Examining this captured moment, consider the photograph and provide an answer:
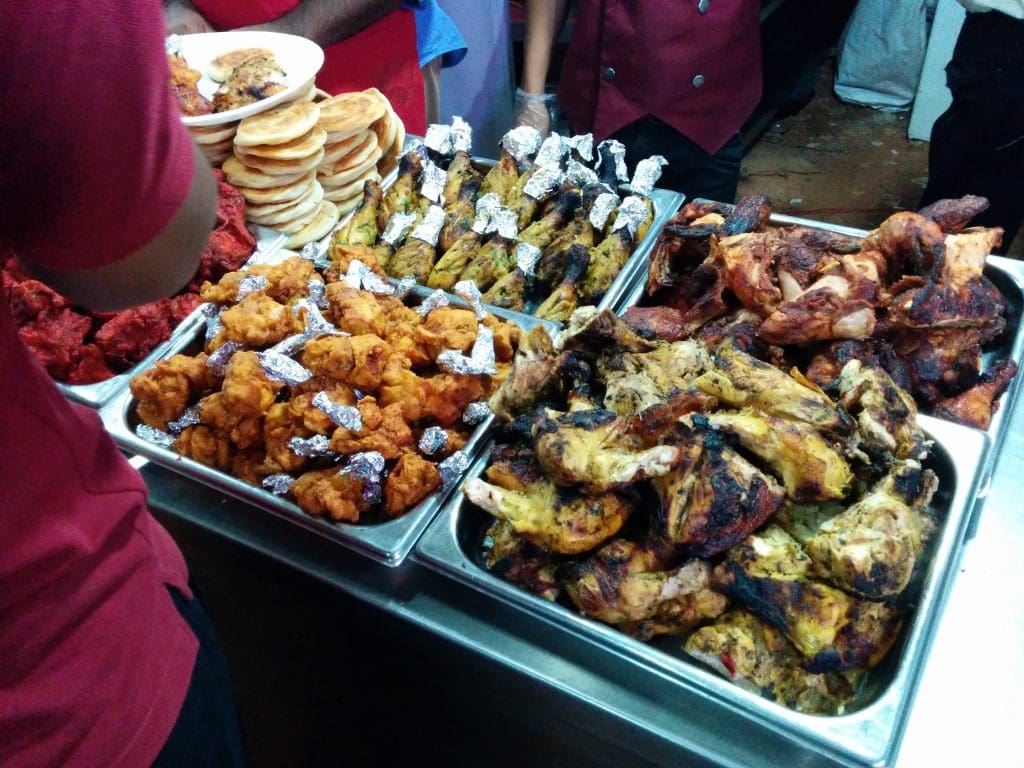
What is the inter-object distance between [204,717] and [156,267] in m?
0.88

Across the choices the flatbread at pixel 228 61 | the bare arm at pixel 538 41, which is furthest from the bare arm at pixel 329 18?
the bare arm at pixel 538 41

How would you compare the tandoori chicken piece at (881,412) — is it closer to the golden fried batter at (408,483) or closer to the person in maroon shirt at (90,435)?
the golden fried batter at (408,483)

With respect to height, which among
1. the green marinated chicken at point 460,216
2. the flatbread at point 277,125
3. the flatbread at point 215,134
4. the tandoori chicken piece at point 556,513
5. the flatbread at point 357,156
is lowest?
the green marinated chicken at point 460,216

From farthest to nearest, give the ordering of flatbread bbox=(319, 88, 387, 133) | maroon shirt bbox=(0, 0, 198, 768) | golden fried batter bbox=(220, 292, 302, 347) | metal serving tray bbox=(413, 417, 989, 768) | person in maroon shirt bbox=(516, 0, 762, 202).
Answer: person in maroon shirt bbox=(516, 0, 762, 202), flatbread bbox=(319, 88, 387, 133), golden fried batter bbox=(220, 292, 302, 347), metal serving tray bbox=(413, 417, 989, 768), maroon shirt bbox=(0, 0, 198, 768)

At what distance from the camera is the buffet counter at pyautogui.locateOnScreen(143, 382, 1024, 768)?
1260 mm

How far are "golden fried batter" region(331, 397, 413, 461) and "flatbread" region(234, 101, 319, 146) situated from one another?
106 cm

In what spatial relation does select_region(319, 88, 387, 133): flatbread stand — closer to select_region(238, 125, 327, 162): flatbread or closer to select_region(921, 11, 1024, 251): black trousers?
select_region(238, 125, 327, 162): flatbread

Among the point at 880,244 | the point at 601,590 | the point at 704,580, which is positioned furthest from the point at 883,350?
the point at 601,590

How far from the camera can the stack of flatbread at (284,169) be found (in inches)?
89.1

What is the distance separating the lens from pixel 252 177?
2.34 meters

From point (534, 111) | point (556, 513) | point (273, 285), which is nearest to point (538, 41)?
point (534, 111)

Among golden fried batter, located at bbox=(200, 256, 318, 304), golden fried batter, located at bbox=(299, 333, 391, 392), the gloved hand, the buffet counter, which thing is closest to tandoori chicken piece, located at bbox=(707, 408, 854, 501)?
the buffet counter

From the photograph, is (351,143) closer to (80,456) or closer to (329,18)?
(329,18)

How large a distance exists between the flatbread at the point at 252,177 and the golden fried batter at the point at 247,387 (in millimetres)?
897
